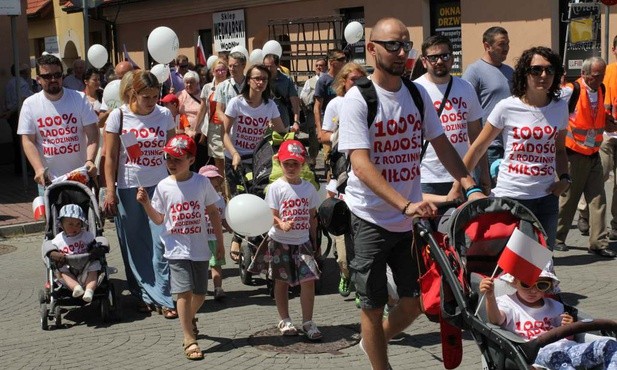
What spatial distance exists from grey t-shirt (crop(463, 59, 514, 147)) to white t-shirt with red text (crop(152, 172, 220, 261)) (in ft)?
9.71

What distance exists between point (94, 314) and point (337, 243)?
207cm

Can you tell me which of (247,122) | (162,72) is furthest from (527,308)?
(162,72)

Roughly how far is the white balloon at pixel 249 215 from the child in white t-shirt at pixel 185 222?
0.12 meters

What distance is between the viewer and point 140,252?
8945mm

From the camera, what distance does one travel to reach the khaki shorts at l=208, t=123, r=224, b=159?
12.4 m

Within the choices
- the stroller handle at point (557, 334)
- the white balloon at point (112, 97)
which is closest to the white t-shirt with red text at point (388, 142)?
the stroller handle at point (557, 334)

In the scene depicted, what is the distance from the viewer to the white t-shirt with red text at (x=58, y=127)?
8891mm

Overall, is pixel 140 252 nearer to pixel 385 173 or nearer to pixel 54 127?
pixel 54 127

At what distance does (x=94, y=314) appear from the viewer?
870 cm

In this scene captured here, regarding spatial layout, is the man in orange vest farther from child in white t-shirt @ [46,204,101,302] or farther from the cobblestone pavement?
child in white t-shirt @ [46,204,101,302]

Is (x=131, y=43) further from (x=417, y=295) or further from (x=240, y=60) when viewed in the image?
(x=417, y=295)

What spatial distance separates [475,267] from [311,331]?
2148 mm

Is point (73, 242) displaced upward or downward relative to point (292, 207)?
downward

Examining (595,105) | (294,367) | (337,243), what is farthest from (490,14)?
(294,367)
